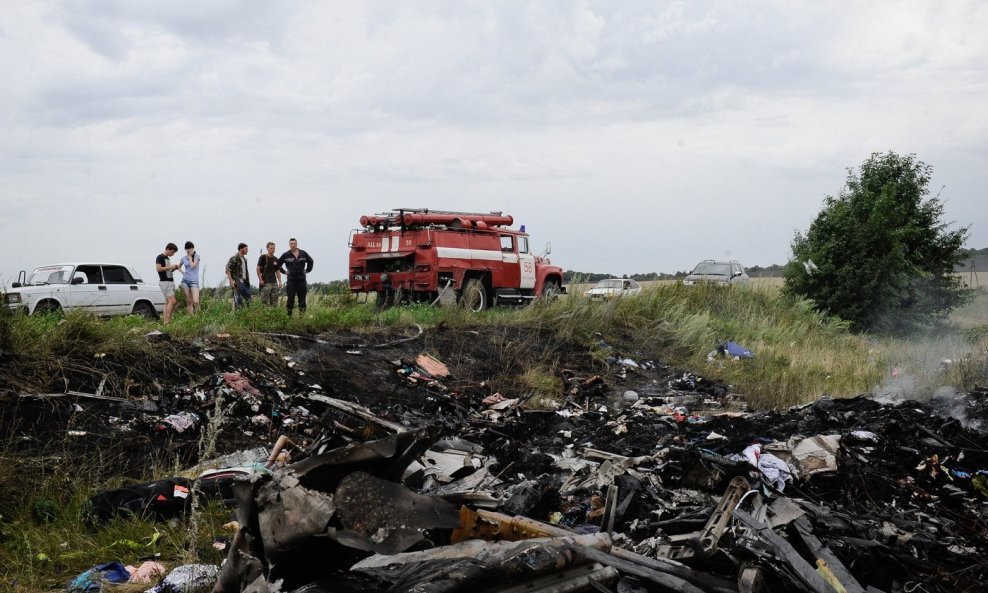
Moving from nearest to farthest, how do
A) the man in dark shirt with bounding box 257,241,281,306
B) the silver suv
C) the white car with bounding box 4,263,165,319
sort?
1. the man in dark shirt with bounding box 257,241,281,306
2. the white car with bounding box 4,263,165,319
3. the silver suv

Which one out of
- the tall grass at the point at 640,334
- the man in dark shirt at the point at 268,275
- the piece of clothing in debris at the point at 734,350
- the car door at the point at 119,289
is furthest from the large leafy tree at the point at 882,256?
the car door at the point at 119,289

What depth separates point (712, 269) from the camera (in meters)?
25.5

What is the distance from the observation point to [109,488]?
6.64 metres

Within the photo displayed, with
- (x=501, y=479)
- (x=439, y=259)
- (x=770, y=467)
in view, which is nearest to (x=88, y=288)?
(x=439, y=259)

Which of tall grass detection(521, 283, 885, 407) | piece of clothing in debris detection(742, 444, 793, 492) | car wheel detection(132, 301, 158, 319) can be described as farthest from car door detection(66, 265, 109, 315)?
piece of clothing in debris detection(742, 444, 793, 492)

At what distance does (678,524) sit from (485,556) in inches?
73.6

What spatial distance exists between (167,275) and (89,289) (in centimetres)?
454

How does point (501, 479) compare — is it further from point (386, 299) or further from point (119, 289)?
point (119, 289)

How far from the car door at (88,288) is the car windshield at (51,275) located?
14 centimetres

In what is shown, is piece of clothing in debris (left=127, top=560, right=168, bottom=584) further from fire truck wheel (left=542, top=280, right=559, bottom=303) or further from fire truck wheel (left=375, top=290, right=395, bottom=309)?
fire truck wheel (left=542, top=280, right=559, bottom=303)

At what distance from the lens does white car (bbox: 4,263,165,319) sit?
52.0 feet

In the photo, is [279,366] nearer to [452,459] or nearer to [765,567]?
[452,459]

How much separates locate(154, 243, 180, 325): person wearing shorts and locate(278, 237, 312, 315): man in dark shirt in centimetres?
187

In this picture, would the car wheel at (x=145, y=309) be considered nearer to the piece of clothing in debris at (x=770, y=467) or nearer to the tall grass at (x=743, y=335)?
the tall grass at (x=743, y=335)
